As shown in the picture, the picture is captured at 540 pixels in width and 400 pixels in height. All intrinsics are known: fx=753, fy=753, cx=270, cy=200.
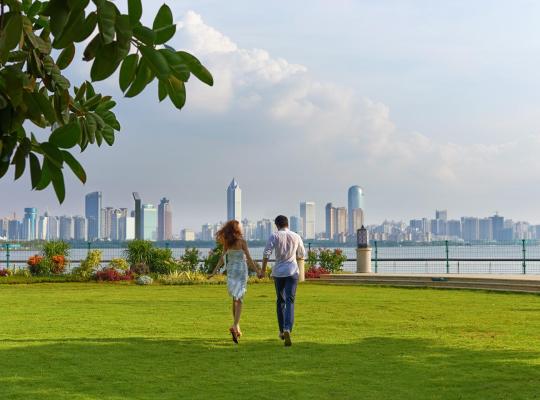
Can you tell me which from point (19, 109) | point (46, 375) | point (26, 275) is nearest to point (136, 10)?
point (19, 109)

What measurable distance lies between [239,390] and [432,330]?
583 cm

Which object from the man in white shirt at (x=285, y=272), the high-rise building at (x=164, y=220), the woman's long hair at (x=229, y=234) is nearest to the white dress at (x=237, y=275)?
the woman's long hair at (x=229, y=234)

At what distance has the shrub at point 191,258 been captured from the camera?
3038cm

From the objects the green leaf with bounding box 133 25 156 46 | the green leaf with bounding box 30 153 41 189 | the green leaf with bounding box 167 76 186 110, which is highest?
the green leaf with bounding box 133 25 156 46

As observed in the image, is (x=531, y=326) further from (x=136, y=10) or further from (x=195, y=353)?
(x=136, y=10)

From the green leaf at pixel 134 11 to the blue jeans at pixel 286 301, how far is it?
31.9 feet

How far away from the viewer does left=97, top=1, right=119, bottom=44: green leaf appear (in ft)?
5.22

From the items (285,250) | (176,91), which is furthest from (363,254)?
(176,91)

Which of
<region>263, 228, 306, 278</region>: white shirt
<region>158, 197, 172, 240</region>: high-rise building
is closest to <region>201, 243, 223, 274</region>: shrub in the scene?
<region>263, 228, 306, 278</region>: white shirt

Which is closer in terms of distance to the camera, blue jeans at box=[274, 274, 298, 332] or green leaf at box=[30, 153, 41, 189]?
green leaf at box=[30, 153, 41, 189]

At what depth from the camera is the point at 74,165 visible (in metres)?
1.65

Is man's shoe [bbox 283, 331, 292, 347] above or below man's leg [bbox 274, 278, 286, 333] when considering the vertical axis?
below

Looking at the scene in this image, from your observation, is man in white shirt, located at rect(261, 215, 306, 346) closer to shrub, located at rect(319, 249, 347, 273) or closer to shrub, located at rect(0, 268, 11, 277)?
shrub, located at rect(319, 249, 347, 273)

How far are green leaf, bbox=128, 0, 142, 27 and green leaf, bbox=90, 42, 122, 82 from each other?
0.21 feet
